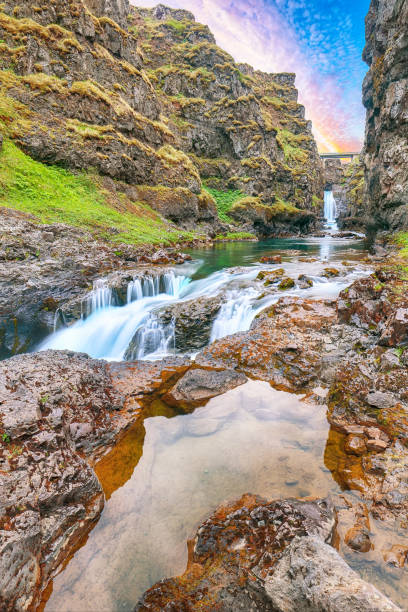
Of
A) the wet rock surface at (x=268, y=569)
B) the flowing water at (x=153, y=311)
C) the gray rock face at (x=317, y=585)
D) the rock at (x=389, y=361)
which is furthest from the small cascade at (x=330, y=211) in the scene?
the gray rock face at (x=317, y=585)

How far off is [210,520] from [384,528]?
1778mm

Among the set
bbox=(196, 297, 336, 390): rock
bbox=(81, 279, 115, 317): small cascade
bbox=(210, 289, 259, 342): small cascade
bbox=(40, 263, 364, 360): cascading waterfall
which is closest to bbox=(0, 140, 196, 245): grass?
bbox=(81, 279, 115, 317): small cascade

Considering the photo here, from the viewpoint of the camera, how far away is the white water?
852cm

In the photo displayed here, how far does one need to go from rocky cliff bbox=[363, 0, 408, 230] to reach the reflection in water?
23.1 meters

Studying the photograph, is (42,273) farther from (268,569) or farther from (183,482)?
(268,569)

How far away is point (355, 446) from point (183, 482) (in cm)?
248

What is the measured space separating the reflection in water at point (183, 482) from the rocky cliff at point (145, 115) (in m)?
23.0

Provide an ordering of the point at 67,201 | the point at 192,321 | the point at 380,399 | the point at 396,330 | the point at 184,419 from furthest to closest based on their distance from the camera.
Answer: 1. the point at 67,201
2. the point at 192,321
3. the point at 396,330
4. the point at 184,419
5. the point at 380,399

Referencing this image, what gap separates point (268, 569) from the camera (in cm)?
220

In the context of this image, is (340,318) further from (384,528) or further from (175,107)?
(175,107)

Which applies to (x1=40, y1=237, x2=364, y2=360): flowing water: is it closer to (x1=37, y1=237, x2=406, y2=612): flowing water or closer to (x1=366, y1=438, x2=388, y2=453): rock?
(x1=37, y1=237, x2=406, y2=612): flowing water

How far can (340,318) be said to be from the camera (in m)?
7.29

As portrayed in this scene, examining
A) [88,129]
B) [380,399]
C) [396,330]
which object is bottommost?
[380,399]

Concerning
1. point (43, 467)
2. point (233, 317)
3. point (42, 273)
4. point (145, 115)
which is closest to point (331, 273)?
point (233, 317)
